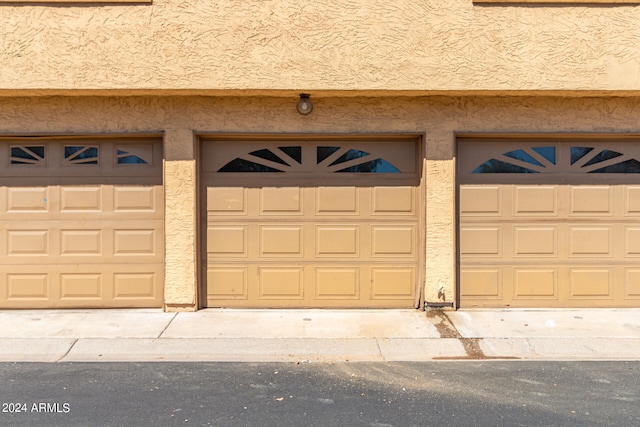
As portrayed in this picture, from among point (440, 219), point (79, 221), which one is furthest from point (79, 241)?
point (440, 219)

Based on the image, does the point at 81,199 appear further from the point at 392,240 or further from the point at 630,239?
the point at 630,239

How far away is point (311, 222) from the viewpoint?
25.5 feet

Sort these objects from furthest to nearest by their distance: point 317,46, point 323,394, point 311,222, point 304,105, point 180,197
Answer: point 311,222 < point 180,197 < point 304,105 < point 317,46 < point 323,394

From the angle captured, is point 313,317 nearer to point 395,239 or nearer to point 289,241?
point 289,241

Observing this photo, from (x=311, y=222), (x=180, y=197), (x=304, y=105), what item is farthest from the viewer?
(x=311, y=222)

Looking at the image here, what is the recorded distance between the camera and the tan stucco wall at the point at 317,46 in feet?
22.9

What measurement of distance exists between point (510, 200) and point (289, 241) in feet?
10.4

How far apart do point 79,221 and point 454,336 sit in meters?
5.31

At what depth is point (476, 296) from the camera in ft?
25.5

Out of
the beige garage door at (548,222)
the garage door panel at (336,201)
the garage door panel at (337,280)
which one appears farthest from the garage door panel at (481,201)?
the garage door panel at (337,280)

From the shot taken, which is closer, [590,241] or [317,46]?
[317,46]

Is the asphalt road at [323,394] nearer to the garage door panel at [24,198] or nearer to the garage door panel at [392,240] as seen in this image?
the garage door panel at [392,240]

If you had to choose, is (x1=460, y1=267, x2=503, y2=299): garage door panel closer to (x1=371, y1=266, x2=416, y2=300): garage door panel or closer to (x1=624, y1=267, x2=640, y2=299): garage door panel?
(x1=371, y1=266, x2=416, y2=300): garage door panel

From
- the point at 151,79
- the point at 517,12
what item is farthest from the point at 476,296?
the point at 151,79
